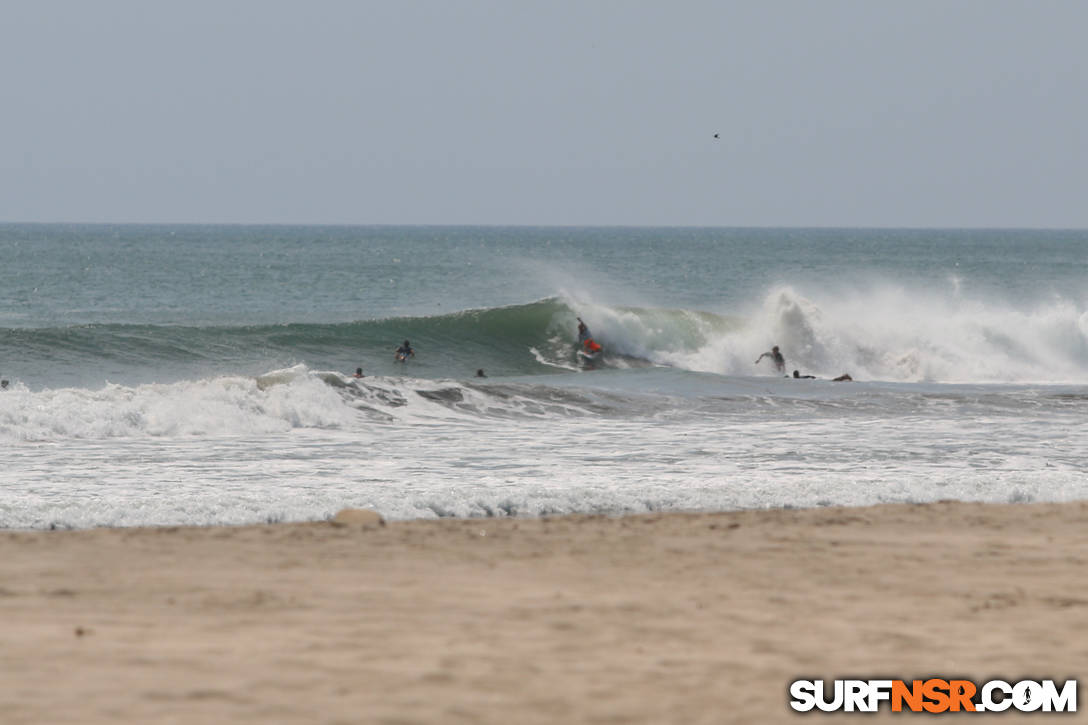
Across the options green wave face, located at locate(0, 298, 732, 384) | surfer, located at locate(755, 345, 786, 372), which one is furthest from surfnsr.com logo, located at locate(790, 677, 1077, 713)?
surfer, located at locate(755, 345, 786, 372)

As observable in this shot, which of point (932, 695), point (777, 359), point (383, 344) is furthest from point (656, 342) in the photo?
point (932, 695)

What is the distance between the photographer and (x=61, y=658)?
5.79 m

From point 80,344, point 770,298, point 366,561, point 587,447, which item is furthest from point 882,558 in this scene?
point 770,298

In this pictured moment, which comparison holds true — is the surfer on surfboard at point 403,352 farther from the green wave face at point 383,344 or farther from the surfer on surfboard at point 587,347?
the surfer on surfboard at point 587,347

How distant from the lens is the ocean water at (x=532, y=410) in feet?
37.7

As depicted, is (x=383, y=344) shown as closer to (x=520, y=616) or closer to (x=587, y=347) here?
(x=587, y=347)

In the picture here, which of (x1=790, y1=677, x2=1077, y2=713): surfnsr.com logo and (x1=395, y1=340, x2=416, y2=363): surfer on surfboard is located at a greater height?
(x1=790, y1=677, x2=1077, y2=713): surfnsr.com logo

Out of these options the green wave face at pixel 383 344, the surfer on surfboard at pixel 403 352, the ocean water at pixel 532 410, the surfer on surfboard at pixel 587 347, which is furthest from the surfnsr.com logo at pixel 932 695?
the surfer on surfboard at pixel 587 347

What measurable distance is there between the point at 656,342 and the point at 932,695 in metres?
26.4

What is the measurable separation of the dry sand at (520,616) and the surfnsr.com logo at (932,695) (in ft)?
0.37

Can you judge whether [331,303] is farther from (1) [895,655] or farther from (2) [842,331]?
(1) [895,655]

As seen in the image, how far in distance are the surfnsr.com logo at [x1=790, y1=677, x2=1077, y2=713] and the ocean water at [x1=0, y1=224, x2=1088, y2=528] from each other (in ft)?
17.1

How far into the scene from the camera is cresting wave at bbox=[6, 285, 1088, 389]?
1111 inches

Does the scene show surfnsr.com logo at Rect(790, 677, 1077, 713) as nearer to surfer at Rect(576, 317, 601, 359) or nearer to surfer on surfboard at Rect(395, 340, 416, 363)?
surfer on surfboard at Rect(395, 340, 416, 363)
